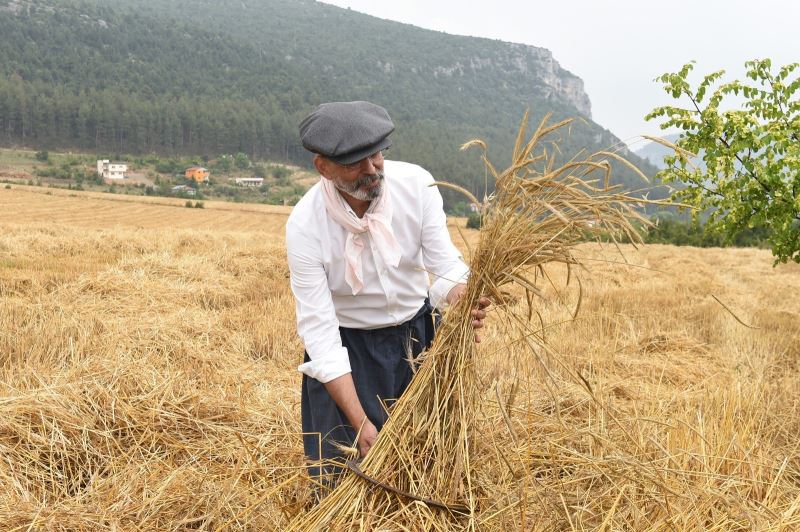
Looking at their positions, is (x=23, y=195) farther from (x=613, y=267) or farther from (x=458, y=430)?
(x=458, y=430)

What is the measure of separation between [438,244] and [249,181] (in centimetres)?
5959

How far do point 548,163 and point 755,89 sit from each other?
3380 mm

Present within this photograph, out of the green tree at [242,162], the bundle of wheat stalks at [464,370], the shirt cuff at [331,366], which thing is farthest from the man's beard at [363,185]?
the green tree at [242,162]

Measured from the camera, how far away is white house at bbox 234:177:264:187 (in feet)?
190

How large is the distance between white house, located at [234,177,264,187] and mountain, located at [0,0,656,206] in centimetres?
1326

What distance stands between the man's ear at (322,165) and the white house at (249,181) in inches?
2280

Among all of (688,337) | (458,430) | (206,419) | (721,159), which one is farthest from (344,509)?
(688,337)

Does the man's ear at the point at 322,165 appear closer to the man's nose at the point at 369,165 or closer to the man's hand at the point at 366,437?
the man's nose at the point at 369,165

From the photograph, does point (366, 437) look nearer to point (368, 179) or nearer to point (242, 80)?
point (368, 179)

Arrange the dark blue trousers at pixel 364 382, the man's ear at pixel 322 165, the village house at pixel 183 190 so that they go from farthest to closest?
the village house at pixel 183 190 → the dark blue trousers at pixel 364 382 → the man's ear at pixel 322 165

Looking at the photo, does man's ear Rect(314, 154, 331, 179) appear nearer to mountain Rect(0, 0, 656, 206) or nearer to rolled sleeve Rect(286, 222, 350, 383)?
rolled sleeve Rect(286, 222, 350, 383)

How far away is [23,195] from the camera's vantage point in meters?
24.2

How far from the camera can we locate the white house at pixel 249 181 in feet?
190

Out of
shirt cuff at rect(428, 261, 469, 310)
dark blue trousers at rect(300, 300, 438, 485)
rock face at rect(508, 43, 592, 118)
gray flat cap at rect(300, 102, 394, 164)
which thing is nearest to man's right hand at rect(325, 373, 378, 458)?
dark blue trousers at rect(300, 300, 438, 485)
